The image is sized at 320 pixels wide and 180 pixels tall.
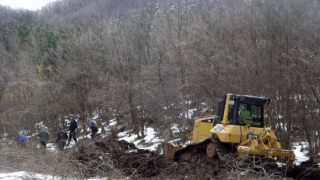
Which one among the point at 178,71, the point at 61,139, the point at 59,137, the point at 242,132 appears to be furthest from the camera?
the point at 178,71

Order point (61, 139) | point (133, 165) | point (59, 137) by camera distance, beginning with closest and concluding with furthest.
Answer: point (133, 165) → point (61, 139) → point (59, 137)

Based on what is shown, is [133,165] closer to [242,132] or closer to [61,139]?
[242,132]

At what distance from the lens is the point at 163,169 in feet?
41.9

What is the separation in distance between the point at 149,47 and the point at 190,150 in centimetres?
1553

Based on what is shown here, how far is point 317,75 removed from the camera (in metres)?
14.4

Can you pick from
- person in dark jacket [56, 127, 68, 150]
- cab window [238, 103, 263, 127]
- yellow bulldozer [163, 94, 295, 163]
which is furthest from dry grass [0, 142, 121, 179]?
person in dark jacket [56, 127, 68, 150]

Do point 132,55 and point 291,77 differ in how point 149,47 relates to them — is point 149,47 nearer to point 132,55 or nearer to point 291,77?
point 132,55

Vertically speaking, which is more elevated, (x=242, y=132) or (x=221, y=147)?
(x=242, y=132)

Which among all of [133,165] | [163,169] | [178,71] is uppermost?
[178,71]

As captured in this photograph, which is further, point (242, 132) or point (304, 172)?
point (242, 132)

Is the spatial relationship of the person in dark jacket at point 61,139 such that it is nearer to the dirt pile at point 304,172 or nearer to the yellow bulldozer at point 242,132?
the yellow bulldozer at point 242,132

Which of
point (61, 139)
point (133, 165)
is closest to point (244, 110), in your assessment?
point (133, 165)

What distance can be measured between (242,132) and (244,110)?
637 millimetres

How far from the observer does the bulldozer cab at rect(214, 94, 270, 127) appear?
41.9 ft
